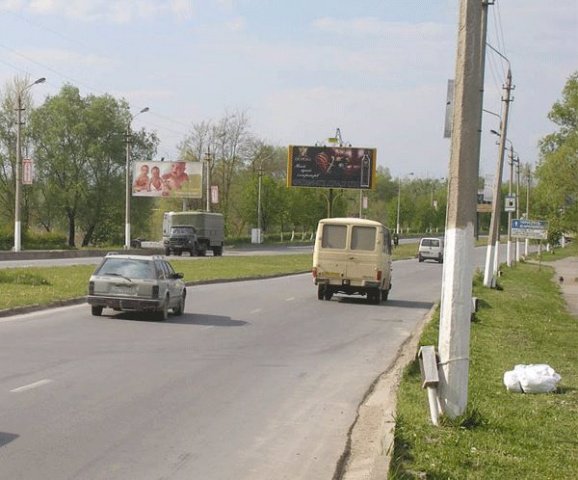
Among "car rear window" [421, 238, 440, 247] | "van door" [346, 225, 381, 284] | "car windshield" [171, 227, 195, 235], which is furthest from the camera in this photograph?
"car rear window" [421, 238, 440, 247]

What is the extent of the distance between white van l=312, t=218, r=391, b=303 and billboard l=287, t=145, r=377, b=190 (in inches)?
1344

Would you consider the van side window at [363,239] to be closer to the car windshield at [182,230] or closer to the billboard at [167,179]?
the car windshield at [182,230]

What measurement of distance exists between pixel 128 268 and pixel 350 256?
9824mm

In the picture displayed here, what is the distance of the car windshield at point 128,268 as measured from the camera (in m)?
20.5

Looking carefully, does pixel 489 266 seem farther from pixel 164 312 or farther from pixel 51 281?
pixel 164 312

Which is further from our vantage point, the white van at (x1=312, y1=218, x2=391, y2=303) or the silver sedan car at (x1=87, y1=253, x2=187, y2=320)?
the white van at (x1=312, y1=218, x2=391, y2=303)

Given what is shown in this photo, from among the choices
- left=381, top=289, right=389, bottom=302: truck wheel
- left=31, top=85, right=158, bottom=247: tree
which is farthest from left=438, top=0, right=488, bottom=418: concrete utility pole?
left=31, top=85, right=158, bottom=247: tree

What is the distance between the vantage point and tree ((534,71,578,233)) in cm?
5581

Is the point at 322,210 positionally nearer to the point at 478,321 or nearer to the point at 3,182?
the point at 3,182

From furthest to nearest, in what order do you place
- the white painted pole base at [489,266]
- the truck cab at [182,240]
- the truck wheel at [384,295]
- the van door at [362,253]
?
the truck cab at [182,240], the white painted pole base at [489,266], the truck wheel at [384,295], the van door at [362,253]

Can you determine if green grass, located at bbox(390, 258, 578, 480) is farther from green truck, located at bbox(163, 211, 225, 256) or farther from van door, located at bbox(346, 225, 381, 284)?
green truck, located at bbox(163, 211, 225, 256)

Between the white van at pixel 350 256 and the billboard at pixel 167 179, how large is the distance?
51.3m

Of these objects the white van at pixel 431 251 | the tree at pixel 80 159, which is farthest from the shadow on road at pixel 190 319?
the tree at pixel 80 159

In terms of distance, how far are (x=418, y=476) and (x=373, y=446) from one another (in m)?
1.88
